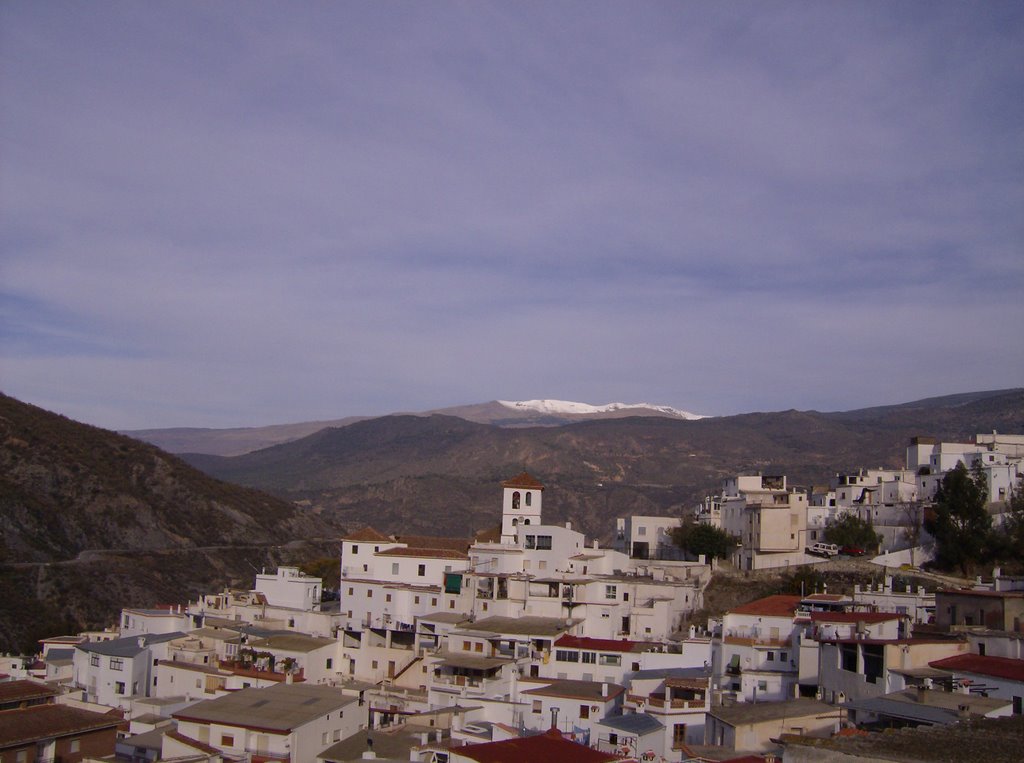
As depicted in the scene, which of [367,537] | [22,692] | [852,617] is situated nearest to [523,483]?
[367,537]

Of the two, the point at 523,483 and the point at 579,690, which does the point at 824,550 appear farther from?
the point at 579,690

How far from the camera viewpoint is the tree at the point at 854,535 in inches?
1870

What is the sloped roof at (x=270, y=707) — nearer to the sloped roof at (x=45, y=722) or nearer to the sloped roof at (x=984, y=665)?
the sloped roof at (x=45, y=722)

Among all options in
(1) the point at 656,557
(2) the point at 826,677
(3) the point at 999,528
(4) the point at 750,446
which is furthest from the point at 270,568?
(4) the point at 750,446

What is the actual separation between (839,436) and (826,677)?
429 feet

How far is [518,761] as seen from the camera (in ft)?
68.5

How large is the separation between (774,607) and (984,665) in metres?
10.8

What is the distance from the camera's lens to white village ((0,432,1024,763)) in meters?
23.3

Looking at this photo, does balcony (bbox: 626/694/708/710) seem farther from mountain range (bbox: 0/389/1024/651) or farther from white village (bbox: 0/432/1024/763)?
mountain range (bbox: 0/389/1024/651)

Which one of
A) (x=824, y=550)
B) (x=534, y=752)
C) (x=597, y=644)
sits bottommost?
(x=534, y=752)

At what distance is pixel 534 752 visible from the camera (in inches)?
851

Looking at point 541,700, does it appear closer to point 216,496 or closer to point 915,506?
point 915,506

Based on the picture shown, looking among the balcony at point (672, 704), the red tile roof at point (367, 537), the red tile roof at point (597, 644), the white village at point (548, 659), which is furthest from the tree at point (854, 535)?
the balcony at point (672, 704)

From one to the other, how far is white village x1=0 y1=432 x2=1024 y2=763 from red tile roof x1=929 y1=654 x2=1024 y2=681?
0.26 ft
